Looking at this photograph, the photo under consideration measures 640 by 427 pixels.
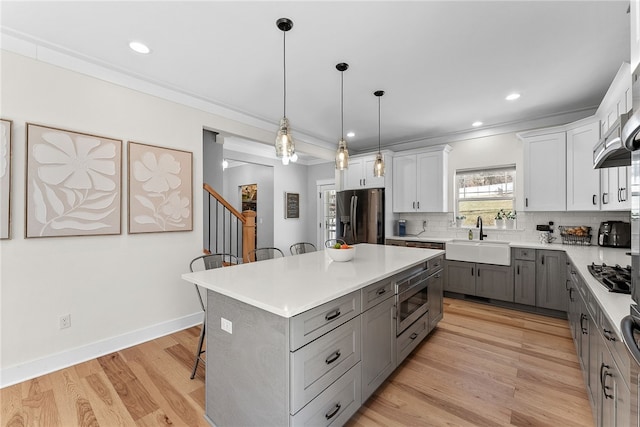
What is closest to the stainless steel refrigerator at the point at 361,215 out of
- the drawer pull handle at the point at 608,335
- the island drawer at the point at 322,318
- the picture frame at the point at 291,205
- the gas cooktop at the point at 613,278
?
the picture frame at the point at 291,205

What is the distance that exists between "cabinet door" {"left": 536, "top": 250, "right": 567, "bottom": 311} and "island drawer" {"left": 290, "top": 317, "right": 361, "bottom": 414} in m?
3.11

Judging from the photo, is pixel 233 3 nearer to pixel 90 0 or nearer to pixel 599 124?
pixel 90 0

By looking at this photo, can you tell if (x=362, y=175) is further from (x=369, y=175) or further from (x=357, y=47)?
(x=357, y=47)

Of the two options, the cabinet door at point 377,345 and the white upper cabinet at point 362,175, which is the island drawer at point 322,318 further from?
the white upper cabinet at point 362,175

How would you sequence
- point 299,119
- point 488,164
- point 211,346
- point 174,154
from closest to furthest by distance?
1. point 211,346
2. point 174,154
3. point 299,119
4. point 488,164

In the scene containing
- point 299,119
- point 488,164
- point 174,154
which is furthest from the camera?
point 488,164

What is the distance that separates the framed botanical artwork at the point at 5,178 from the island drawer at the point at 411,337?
10.2 ft

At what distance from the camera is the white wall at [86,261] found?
86.6 inches

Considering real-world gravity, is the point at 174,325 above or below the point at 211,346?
below

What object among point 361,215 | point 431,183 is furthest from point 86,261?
point 431,183

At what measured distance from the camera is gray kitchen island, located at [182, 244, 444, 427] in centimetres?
138

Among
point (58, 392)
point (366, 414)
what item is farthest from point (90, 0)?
point (366, 414)

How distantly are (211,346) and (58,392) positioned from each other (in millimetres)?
1345

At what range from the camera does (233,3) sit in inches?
73.7
